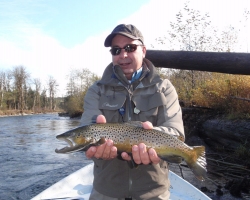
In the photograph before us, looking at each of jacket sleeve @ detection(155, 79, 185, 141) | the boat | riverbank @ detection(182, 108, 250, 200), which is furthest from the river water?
jacket sleeve @ detection(155, 79, 185, 141)

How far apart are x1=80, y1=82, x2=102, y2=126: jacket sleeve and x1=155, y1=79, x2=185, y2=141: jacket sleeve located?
61cm

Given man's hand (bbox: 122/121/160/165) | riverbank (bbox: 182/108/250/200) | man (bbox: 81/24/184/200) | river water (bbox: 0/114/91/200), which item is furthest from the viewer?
river water (bbox: 0/114/91/200)

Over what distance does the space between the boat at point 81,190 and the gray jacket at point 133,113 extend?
2282mm

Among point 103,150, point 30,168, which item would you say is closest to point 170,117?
point 103,150

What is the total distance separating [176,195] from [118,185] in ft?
8.57

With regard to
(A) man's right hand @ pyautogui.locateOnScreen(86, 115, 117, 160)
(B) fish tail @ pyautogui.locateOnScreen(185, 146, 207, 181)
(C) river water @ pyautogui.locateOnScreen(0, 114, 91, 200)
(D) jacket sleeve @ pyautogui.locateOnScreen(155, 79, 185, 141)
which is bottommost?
(C) river water @ pyautogui.locateOnScreen(0, 114, 91, 200)

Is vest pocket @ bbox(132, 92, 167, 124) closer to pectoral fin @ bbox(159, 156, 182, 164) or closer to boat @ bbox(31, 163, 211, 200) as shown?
pectoral fin @ bbox(159, 156, 182, 164)

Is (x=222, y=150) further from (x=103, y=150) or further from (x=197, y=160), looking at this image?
(x=103, y=150)

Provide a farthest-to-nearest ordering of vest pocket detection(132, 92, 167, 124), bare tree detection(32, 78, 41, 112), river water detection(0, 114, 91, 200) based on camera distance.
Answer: bare tree detection(32, 78, 41, 112) → river water detection(0, 114, 91, 200) → vest pocket detection(132, 92, 167, 124)

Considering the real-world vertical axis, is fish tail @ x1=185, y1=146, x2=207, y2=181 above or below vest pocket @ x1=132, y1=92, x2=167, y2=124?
below

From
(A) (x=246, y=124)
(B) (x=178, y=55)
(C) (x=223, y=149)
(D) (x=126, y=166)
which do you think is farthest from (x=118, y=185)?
(C) (x=223, y=149)

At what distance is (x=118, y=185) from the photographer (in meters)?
2.60

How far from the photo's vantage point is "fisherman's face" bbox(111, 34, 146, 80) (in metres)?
2.84

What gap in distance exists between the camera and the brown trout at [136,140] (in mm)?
2508
